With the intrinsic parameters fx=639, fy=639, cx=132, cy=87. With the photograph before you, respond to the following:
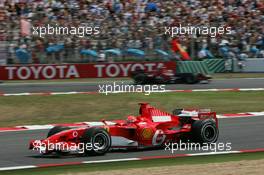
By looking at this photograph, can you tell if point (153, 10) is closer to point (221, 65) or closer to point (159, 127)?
point (221, 65)

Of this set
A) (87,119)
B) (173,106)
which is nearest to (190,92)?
(173,106)

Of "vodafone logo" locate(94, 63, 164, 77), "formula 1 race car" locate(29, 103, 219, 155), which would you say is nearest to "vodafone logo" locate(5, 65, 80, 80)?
"vodafone logo" locate(94, 63, 164, 77)

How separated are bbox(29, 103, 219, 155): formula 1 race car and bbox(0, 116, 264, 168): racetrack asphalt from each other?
16cm

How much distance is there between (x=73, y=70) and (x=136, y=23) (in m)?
3.40

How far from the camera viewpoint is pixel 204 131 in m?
10.9

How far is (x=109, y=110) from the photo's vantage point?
1753 centimetres

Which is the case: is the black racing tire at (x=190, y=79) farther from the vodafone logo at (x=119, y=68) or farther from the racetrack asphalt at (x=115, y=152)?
the racetrack asphalt at (x=115, y=152)

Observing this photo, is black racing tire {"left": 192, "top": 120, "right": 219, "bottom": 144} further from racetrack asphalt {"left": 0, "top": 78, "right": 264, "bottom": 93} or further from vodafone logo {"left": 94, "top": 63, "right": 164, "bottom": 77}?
vodafone logo {"left": 94, "top": 63, "right": 164, "bottom": 77}

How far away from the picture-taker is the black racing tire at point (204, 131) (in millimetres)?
10789

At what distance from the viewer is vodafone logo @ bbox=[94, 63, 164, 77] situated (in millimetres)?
27719

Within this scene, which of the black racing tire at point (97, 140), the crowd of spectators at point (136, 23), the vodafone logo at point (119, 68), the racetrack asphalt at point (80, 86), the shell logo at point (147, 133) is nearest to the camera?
the black racing tire at point (97, 140)

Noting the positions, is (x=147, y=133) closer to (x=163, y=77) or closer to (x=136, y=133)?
(x=136, y=133)

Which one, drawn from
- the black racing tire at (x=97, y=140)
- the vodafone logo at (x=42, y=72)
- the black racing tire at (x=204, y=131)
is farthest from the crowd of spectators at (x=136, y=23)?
the black racing tire at (x=97, y=140)

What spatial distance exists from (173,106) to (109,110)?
6.71 ft
